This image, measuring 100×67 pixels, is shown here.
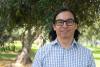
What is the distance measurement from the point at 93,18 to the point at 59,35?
9.18 feet

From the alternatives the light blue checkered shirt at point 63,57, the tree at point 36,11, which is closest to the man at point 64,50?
the light blue checkered shirt at point 63,57

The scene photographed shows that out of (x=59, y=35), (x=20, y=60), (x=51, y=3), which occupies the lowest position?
(x=20, y=60)

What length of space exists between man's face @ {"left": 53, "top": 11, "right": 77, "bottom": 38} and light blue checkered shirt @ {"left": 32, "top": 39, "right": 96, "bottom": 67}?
12cm

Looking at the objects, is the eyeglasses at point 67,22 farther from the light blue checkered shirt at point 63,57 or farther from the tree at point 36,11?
the tree at point 36,11

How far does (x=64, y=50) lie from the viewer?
347 centimetres

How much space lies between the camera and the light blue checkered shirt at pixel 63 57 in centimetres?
342

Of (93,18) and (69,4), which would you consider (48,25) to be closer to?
(69,4)

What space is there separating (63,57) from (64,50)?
8 cm

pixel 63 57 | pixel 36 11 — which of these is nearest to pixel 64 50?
pixel 63 57

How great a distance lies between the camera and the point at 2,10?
5.63m

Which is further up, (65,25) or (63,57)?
(65,25)

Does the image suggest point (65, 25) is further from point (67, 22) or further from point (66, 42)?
point (66, 42)

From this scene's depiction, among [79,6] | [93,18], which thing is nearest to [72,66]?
[79,6]

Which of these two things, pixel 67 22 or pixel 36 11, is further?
pixel 36 11
